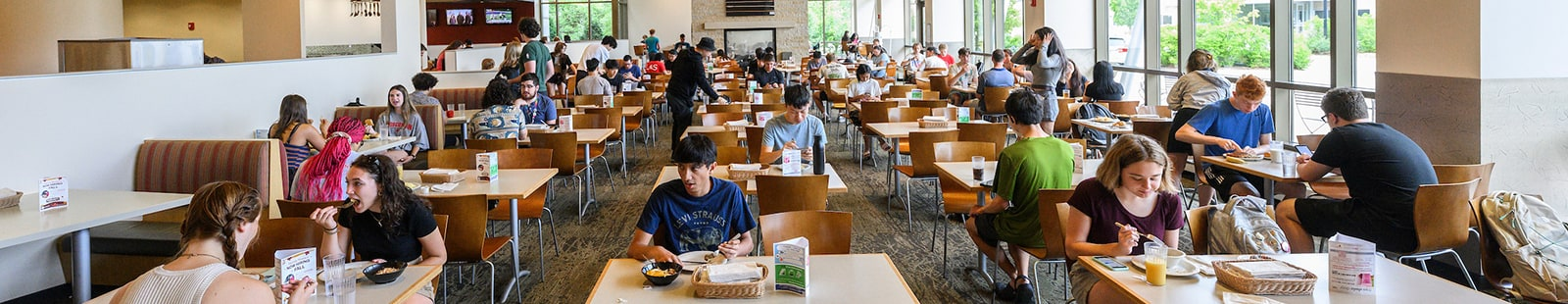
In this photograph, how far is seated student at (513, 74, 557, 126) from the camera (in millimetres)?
7941

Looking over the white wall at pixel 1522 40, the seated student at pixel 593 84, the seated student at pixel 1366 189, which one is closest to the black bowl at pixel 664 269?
the seated student at pixel 1366 189

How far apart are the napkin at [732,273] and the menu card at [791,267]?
0.07m

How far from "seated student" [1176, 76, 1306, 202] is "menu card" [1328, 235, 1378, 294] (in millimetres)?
3070

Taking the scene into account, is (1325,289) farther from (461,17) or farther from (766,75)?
(461,17)

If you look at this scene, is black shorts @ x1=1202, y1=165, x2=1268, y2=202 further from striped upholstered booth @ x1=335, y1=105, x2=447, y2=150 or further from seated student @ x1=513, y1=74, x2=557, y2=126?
striped upholstered booth @ x1=335, y1=105, x2=447, y2=150

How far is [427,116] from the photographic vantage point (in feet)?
28.8

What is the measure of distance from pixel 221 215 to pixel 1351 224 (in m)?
4.07

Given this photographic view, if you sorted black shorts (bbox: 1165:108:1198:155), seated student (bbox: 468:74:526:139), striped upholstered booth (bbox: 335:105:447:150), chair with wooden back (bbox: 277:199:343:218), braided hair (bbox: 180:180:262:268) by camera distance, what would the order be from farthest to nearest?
striped upholstered booth (bbox: 335:105:447:150)
seated student (bbox: 468:74:526:139)
black shorts (bbox: 1165:108:1198:155)
chair with wooden back (bbox: 277:199:343:218)
braided hair (bbox: 180:180:262:268)

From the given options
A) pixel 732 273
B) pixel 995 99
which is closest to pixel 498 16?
pixel 995 99

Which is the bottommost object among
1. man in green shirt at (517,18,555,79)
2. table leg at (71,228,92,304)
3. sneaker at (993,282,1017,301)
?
sneaker at (993,282,1017,301)

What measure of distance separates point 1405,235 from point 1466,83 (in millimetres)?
1493

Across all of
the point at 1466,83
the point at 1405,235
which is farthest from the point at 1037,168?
the point at 1466,83

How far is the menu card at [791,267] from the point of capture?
2828 mm

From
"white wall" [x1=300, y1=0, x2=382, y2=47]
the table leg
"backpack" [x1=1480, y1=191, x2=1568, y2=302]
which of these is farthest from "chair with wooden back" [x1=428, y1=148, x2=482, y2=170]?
"white wall" [x1=300, y1=0, x2=382, y2=47]
